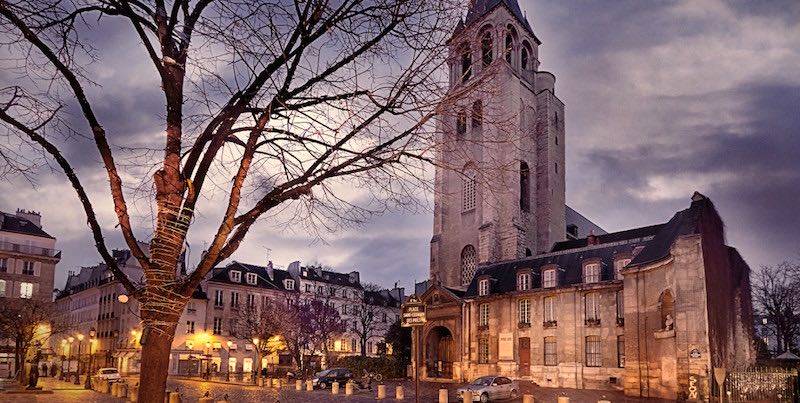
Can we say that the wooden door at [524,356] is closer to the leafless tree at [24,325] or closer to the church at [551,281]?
the church at [551,281]

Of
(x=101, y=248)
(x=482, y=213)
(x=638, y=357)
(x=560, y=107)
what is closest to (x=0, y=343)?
(x=482, y=213)

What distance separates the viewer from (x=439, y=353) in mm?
53844

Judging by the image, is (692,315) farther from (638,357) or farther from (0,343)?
(0,343)

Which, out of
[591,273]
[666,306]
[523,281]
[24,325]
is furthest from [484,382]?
[24,325]

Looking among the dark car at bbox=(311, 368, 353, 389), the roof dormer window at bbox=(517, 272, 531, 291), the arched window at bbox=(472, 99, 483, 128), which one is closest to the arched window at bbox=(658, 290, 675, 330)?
the roof dormer window at bbox=(517, 272, 531, 291)

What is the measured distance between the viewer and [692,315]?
29.8 metres

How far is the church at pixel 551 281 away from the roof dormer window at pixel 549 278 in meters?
0.11

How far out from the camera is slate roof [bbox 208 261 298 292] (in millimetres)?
72750

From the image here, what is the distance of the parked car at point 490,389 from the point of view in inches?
1286

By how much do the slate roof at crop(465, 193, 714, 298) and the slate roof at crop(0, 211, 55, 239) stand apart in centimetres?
4927

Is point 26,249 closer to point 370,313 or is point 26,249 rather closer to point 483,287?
point 370,313

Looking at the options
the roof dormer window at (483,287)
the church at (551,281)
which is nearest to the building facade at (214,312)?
the church at (551,281)

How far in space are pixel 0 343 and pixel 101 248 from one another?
2645 inches

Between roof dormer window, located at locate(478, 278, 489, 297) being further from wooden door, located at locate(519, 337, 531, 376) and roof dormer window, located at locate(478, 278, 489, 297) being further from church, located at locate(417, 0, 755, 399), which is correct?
wooden door, located at locate(519, 337, 531, 376)
